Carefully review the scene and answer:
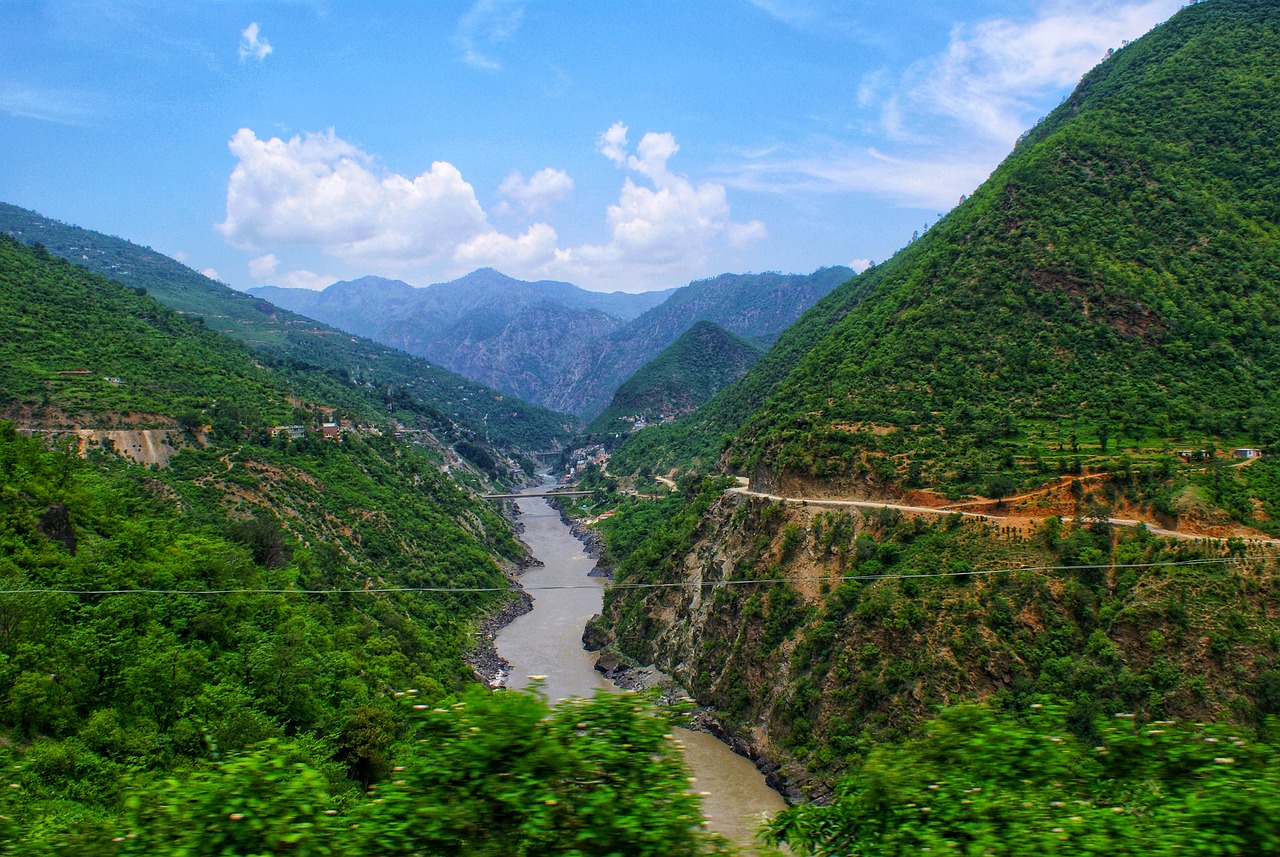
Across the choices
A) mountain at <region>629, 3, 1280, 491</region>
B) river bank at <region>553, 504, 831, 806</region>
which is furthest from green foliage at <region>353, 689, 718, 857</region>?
mountain at <region>629, 3, 1280, 491</region>

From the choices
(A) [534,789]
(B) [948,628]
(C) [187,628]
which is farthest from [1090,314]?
(A) [534,789]

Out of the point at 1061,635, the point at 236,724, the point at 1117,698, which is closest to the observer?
the point at 236,724

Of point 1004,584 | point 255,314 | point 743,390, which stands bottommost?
point 1004,584

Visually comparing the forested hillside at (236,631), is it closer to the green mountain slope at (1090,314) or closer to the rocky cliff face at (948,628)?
the rocky cliff face at (948,628)

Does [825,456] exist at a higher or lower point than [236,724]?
higher

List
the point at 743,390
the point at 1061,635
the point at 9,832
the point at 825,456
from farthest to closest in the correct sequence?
the point at 743,390 → the point at 825,456 → the point at 1061,635 → the point at 9,832

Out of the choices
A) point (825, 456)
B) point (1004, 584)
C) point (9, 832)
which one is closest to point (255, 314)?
point (825, 456)

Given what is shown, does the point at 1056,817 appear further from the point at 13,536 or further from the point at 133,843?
the point at 13,536

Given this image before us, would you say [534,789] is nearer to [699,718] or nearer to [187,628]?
[187,628]
